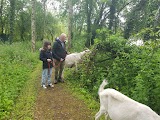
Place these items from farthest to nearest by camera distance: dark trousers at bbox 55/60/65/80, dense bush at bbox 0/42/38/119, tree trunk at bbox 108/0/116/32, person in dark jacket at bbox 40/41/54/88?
tree trunk at bbox 108/0/116/32
dark trousers at bbox 55/60/65/80
person in dark jacket at bbox 40/41/54/88
dense bush at bbox 0/42/38/119

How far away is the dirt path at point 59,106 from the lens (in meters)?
6.60

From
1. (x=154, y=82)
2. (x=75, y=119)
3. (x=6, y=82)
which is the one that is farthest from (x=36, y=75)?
(x=154, y=82)

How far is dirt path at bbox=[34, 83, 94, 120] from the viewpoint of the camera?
6.60 metres

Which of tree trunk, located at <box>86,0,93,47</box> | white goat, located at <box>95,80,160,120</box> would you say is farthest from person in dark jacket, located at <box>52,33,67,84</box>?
tree trunk, located at <box>86,0,93,47</box>

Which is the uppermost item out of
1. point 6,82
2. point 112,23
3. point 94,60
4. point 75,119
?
point 112,23

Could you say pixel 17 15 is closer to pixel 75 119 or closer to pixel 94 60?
pixel 94 60

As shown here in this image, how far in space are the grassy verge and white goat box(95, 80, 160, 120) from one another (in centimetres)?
227

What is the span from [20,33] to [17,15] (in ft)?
11.2

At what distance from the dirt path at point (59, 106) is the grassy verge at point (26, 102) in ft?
0.59

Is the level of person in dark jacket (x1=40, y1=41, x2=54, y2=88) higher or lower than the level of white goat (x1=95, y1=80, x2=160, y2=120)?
higher

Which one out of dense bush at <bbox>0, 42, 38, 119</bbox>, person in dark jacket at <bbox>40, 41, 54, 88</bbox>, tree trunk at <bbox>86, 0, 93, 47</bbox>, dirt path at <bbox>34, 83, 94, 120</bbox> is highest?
tree trunk at <bbox>86, 0, 93, 47</bbox>

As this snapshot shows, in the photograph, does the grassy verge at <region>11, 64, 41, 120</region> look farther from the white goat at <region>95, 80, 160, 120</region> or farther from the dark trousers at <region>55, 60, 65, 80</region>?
the white goat at <region>95, 80, 160, 120</region>

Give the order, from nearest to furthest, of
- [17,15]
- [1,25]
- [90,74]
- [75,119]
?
[75,119] < [90,74] < [17,15] < [1,25]

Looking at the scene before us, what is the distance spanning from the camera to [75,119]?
6492mm
